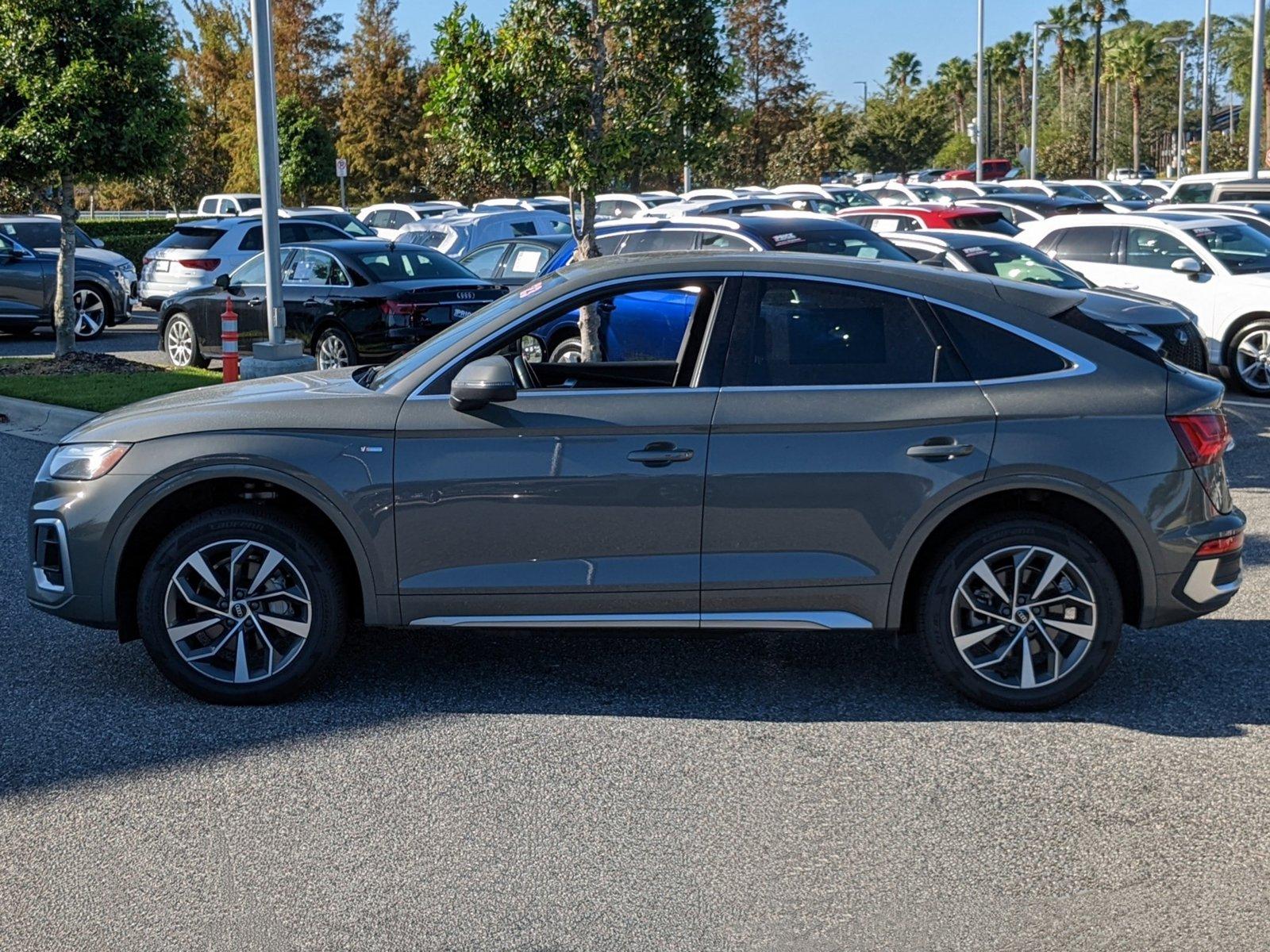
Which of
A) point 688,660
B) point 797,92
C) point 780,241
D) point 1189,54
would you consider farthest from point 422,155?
point 1189,54

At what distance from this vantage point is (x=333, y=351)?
14898mm

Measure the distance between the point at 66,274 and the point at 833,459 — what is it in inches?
498

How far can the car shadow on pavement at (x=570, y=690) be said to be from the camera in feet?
18.4

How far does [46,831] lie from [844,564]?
9.44 ft

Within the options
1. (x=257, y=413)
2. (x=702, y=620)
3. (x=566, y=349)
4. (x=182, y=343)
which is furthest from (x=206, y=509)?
(x=182, y=343)

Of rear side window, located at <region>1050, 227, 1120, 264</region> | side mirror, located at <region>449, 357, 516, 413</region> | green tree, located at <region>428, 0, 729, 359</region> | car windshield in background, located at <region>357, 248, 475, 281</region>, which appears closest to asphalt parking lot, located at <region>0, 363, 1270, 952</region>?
side mirror, located at <region>449, 357, 516, 413</region>

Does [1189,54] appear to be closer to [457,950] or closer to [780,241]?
[780,241]

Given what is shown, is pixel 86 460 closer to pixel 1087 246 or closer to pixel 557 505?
pixel 557 505

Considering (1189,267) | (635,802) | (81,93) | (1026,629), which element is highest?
(81,93)

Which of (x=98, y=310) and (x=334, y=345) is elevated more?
(x=98, y=310)

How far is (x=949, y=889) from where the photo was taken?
14.1 feet

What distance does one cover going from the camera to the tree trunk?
15.9m

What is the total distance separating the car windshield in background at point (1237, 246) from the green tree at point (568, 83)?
5.76 meters

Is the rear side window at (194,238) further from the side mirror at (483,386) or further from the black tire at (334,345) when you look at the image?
the side mirror at (483,386)
